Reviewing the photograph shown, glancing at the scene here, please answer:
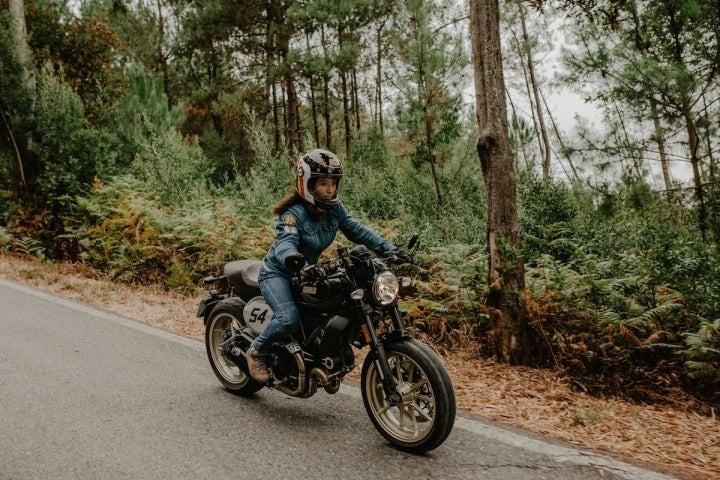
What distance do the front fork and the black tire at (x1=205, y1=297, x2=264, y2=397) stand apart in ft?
4.40

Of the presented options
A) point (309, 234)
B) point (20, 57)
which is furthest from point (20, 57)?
point (309, 234)

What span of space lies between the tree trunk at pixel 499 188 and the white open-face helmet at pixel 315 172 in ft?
7.40

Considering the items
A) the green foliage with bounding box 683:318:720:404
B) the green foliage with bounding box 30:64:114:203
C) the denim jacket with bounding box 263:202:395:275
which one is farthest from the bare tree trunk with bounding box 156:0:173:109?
the green foliage with bounding box 683:318:720:404

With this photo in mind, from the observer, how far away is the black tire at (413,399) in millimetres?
3490

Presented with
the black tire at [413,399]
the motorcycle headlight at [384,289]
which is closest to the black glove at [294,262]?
the motorcycle headlight at [384,289]

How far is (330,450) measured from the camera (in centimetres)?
376

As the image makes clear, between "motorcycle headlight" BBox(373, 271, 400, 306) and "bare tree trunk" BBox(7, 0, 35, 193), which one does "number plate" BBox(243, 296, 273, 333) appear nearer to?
"motorcycle headlight" BBox(373, 271, 400, 306)

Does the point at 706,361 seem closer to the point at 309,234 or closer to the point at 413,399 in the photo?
the point at 413,399

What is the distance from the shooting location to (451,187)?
1308 cm

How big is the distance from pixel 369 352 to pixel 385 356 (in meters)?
0.13

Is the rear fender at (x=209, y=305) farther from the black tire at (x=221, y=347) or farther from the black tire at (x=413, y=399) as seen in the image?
the black tire at (x=413, y=399)

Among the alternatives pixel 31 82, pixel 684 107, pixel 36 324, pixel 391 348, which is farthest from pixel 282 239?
pixel 31 82

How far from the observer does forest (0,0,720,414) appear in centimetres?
565

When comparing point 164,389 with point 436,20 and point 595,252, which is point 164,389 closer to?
point 595,252
